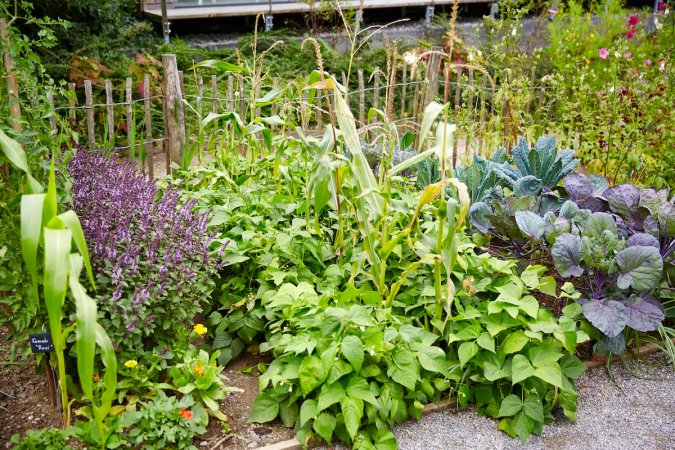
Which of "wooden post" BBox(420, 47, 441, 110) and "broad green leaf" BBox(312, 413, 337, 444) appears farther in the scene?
"wooden post" BBox(420, 47, 441, 110)

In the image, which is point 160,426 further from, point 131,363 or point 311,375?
point 311,375

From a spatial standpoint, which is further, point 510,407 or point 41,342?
point 510,407

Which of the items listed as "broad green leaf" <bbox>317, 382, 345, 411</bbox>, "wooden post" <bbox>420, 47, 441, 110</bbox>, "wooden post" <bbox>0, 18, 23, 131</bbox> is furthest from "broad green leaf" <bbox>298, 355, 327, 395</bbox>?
"wooden post" <bbox>420, 47, 441, 110</bbox>

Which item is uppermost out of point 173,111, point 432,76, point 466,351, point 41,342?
point 432,76

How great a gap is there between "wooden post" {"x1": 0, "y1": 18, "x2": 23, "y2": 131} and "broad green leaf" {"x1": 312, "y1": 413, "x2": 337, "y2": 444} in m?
1.69

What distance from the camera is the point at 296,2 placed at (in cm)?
1177

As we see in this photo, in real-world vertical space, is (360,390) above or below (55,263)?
below

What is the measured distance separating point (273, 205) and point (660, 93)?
3365mm

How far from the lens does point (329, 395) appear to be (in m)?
2.66

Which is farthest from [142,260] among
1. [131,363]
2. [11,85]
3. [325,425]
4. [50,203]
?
[325,425]

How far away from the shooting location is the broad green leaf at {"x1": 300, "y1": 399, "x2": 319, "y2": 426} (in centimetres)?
265

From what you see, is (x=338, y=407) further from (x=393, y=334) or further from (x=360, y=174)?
(x=360, y=174)

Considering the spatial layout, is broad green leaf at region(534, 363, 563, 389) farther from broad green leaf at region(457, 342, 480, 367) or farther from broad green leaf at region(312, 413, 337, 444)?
broad green leaf at region(312, 413, 337, 444)

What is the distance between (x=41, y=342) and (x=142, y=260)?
0.50 metres
